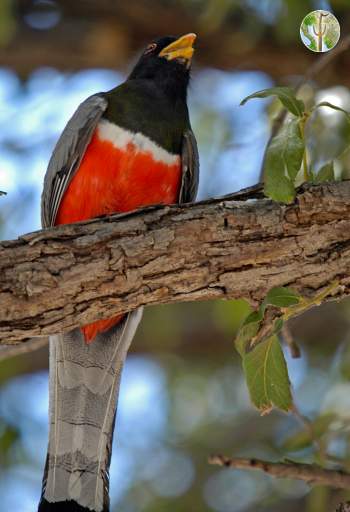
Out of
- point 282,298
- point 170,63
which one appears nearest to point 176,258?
point 282,298

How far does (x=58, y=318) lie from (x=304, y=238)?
1.03 m

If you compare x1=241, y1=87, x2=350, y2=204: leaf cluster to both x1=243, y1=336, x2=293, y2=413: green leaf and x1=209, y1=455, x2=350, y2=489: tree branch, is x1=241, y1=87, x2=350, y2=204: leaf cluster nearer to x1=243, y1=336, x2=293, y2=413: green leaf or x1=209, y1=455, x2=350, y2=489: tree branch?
x1=243, y1=336, x2=293, y2=413: green leaf

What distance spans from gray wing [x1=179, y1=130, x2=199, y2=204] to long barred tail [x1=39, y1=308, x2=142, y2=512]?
0.71 m

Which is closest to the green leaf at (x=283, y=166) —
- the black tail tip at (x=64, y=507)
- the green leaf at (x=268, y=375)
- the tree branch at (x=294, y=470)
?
the green leaf at (x=268, y=375)

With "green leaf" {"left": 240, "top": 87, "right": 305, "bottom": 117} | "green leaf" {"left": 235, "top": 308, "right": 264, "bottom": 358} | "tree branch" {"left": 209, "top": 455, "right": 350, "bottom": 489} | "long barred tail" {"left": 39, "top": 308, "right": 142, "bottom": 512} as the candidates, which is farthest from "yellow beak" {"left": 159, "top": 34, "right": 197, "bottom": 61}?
"tree branch" {"left": 209, "top": 455, "right": 350, "bottom": 489}

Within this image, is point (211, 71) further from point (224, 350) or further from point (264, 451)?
point (264, 451)

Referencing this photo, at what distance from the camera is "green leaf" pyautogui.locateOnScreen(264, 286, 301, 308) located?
358cm

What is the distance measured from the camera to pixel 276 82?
284 inches

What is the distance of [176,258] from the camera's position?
389 cm

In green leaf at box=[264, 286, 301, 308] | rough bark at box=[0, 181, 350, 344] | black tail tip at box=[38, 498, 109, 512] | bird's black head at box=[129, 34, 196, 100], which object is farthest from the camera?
bird's black head at box=[129, 34, 196, 100]

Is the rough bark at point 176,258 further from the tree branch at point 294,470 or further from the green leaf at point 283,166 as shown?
the tree branch at point 294,470

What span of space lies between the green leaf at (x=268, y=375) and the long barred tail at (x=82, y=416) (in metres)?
1.17

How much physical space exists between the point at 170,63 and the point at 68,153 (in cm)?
109

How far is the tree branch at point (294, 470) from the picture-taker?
12.5 feet
